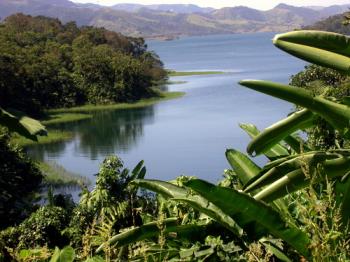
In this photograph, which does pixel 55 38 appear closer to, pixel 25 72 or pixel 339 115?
pixel 25 72

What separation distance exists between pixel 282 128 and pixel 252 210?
576 mm

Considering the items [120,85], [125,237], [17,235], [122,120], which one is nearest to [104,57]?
[120,85]

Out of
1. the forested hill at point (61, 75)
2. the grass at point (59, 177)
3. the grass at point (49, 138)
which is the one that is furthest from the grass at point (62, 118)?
the grass at point (59, 177)

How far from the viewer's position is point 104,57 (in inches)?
1860

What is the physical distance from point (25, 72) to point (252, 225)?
39.3 metres

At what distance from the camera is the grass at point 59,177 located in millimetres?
21109

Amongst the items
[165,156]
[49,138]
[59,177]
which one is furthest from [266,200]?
[49,138]

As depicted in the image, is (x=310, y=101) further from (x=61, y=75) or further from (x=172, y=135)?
(x=61, y=75)

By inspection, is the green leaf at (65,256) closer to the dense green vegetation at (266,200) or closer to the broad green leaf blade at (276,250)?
the dense green vegetation at (266,200)

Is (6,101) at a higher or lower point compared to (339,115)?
lower

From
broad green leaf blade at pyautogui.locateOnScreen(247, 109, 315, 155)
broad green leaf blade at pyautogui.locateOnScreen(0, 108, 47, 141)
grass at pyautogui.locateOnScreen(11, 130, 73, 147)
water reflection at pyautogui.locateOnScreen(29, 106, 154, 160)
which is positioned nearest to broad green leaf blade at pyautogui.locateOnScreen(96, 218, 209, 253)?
broad green leaf blade at pyautogui.locateOnScreen(247, 109, 315, 155)

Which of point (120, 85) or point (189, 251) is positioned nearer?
point (189, 251)

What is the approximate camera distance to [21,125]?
387 centimetres

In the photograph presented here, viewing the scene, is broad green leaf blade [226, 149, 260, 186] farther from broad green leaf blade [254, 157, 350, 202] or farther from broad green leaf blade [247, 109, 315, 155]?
broad green leaf blade [254, 157, 350, 202]
